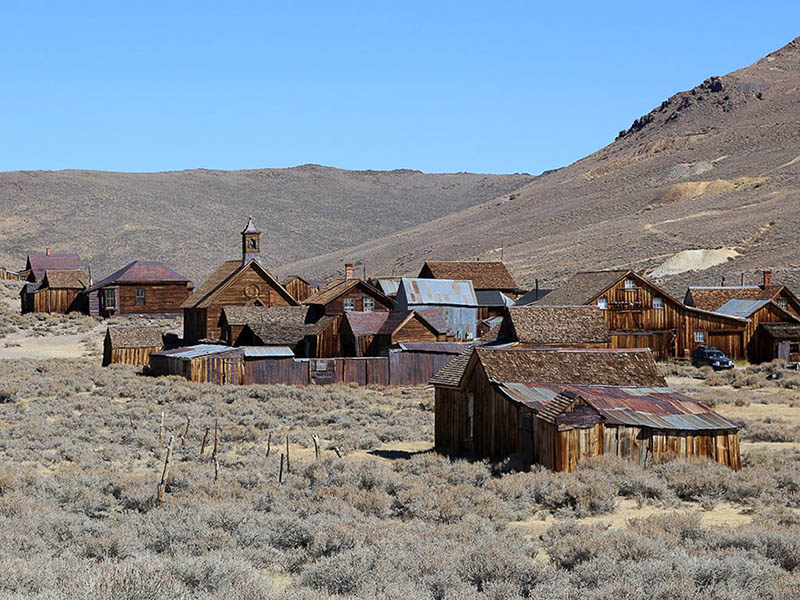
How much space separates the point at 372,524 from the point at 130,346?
119 feet

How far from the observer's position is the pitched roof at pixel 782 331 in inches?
1973

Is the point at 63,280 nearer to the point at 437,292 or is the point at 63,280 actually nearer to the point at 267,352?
the point at 437,292

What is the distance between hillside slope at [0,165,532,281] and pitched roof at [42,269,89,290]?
51.3 m

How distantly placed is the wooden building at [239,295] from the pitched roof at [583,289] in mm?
13616

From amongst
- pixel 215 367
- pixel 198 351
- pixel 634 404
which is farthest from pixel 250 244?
pixel 634 404

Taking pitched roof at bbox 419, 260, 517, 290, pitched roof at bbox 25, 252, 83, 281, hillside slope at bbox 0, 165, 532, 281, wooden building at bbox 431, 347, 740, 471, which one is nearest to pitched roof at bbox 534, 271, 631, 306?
pitched roof at bbox 419, 260, 517, 290

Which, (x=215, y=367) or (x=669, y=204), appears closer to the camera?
(x=215, y=367)

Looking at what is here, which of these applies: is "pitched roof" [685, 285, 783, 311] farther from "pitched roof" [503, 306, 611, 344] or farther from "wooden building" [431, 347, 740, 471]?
"wooden building" [431, 347, 740, 471]

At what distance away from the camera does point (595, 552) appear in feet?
39.5

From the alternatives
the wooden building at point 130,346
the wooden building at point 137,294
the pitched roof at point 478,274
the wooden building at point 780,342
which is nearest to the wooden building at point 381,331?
the wooden building at point 130,346

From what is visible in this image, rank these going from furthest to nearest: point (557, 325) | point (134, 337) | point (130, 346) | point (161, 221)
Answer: point (161, 221) → point (134, 337) → point (130, 346) → point (557, 325)

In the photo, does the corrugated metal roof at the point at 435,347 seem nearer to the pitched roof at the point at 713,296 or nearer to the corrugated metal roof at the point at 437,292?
the corrugated metal roof at the point at 437,292

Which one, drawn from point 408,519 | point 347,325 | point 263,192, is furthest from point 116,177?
point 408,519

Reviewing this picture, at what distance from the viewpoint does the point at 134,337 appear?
48906mm
